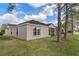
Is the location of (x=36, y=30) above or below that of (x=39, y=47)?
above

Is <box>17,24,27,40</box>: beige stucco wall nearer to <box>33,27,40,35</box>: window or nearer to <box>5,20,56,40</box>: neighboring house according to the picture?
<box>5,20,56,40</box>: neighboring house

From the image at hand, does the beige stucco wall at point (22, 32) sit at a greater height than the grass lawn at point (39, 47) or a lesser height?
greater

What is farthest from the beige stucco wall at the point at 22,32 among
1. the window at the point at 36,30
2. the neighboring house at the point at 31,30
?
the window at the point at 36,30

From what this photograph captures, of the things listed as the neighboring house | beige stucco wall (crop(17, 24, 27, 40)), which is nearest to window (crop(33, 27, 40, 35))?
the neighboring house

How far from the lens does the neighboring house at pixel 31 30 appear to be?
273 centimetres

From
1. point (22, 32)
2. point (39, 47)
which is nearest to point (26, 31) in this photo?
point (22, 32)

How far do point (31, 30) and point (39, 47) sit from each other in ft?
0.71

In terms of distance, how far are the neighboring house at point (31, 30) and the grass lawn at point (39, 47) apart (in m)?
0.06

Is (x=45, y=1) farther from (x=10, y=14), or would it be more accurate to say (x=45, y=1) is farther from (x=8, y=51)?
(x=8, y=51)

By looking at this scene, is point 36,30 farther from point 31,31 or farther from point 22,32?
point 22,32

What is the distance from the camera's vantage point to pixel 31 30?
9.02 ft

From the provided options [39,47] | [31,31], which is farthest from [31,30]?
[39,47]

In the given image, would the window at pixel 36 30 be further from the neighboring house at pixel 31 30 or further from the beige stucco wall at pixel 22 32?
the beige stucco wall at pixel 22 32

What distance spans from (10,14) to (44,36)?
1.52ft
